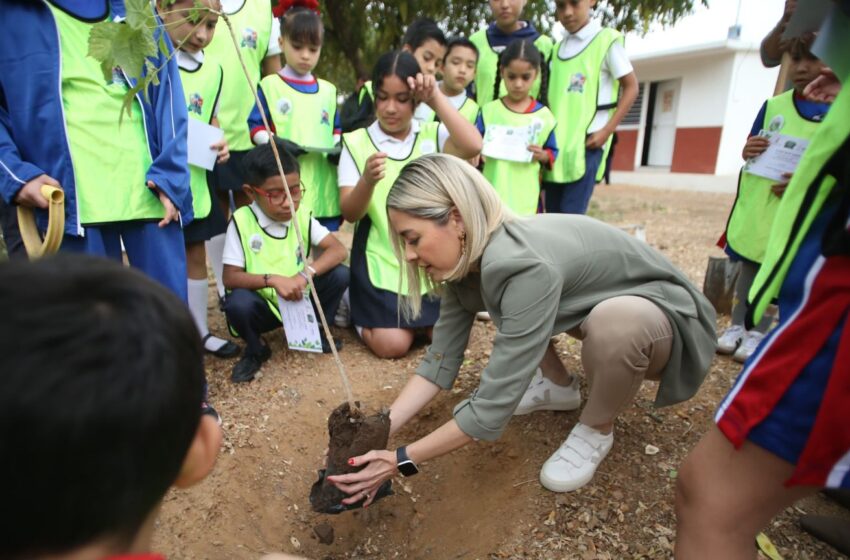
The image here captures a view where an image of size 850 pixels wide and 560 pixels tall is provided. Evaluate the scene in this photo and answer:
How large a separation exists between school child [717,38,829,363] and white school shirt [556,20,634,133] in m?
0.97

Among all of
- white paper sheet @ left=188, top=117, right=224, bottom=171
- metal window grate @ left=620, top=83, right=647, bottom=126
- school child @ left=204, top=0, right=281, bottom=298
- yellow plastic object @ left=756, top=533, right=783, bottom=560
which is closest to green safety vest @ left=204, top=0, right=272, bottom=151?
school child @ left=204, top=0, right=281, bottom=298

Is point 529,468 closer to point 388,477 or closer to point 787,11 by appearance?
point 388,477

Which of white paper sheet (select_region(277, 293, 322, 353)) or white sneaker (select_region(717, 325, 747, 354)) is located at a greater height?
white paper sheet (select_region(277, 293, 322, 353))

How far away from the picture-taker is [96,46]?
1.42 metres

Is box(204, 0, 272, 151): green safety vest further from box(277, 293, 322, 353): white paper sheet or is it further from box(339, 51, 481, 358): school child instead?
box(277, 293, 322, 353): white paper sheet

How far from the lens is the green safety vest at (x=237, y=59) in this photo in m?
2.90

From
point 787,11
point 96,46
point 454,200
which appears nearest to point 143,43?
point 96,46

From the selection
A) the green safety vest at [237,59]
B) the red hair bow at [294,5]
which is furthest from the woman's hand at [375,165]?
the red hair bow at [294,5]

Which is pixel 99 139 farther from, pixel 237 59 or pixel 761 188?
pixel 761 188

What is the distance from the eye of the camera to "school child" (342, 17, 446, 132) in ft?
11.1

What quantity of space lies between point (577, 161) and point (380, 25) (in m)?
3.32

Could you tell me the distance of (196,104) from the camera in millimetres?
2725

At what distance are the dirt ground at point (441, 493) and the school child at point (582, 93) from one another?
4.27ft

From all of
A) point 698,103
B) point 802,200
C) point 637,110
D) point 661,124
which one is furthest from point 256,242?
point 637,110
